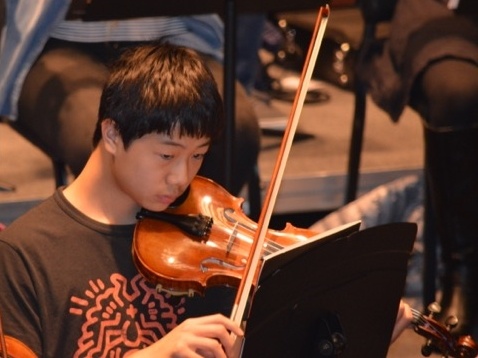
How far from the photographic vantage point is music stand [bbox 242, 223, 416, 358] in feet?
4.70

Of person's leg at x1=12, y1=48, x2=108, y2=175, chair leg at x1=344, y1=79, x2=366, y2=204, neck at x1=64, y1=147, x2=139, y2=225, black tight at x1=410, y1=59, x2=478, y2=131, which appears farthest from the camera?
chair leg at x1=344, y1=79, x2=366, y2=204

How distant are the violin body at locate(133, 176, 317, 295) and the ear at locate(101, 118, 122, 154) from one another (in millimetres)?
114

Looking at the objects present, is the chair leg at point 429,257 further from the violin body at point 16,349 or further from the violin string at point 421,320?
the violin body at point 16,349

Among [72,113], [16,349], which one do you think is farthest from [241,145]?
[16,349]

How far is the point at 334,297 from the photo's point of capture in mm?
1524

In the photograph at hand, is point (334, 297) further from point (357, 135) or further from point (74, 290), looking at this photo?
point (357, 135)

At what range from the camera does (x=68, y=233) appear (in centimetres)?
162

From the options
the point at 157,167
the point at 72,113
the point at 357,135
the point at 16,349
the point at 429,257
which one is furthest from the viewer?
the point at 357,135

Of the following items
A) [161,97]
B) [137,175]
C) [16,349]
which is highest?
[161,97]

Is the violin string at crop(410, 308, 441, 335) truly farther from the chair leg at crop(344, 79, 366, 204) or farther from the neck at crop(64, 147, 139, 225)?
the chair leg at crop(344, 79, 366, 204)

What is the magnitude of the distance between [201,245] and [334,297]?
25cm

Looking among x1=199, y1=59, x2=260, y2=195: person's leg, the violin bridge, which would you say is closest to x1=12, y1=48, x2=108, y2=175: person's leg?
x1=199, y1=59, x2=260, y2=195: person's leg

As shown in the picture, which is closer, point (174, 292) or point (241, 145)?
point (174, 292)

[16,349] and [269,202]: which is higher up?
[269,202]
